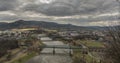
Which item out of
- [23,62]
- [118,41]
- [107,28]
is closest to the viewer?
[118,41]

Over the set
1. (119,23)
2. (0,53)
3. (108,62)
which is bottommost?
(0,53)

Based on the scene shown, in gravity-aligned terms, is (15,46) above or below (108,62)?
below

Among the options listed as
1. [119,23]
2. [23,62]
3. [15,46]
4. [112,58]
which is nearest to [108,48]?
[112,58]

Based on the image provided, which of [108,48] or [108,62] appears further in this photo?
[108,62]

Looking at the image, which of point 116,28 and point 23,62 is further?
point 23,62

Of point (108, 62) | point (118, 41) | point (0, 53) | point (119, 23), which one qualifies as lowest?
point (0, 53)

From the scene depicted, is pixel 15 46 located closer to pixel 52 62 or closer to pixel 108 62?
pixel 52 62

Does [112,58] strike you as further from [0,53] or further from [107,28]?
[0,53]

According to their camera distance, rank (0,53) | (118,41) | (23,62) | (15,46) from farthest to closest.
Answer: (15,46) → (0,53) → (23,62) → (118,41)

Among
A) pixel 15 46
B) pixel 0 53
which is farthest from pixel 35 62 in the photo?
pixel 15 46
